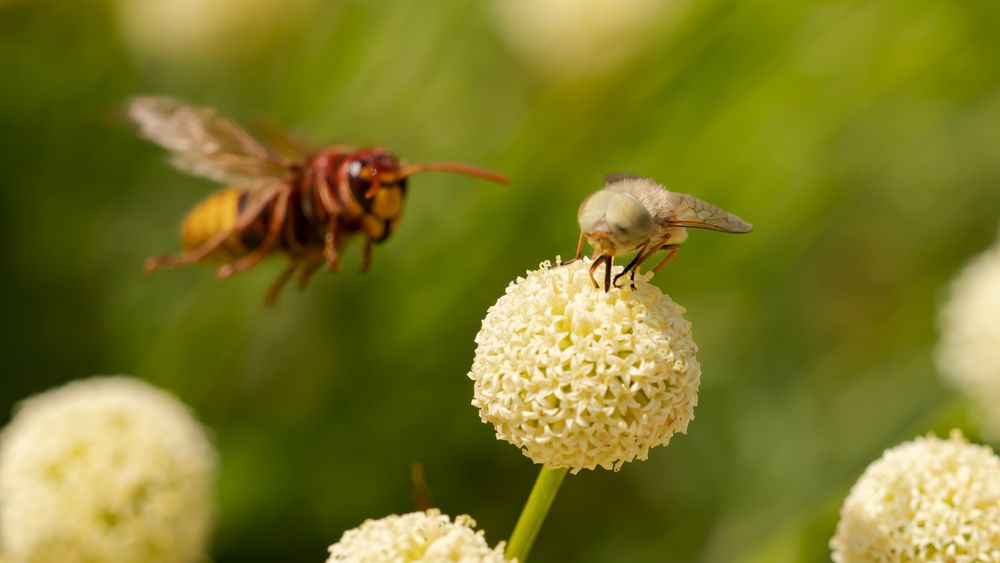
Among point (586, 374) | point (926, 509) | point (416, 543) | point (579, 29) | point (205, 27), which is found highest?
point (579, 29)

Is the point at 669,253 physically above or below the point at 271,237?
above

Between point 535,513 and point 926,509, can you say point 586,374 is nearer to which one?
point 535,513

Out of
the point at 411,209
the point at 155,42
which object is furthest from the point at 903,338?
the point at 155,42

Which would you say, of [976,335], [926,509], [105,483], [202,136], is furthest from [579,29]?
[926,509]

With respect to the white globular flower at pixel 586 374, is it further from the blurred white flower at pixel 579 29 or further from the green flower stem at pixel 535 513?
the blurred white flower at pixel 579 29

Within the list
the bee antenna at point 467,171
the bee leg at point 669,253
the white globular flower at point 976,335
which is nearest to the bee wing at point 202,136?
the bee antenna at point 467,171

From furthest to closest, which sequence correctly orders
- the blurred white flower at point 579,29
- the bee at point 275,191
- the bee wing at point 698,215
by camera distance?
1. the blurred white flower at point 579,29
2. the bee at point 275,191
3. the bee wing at point 698,215

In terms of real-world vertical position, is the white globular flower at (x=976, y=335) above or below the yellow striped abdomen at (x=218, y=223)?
above

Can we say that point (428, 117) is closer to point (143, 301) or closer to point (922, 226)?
point (143, 301)
